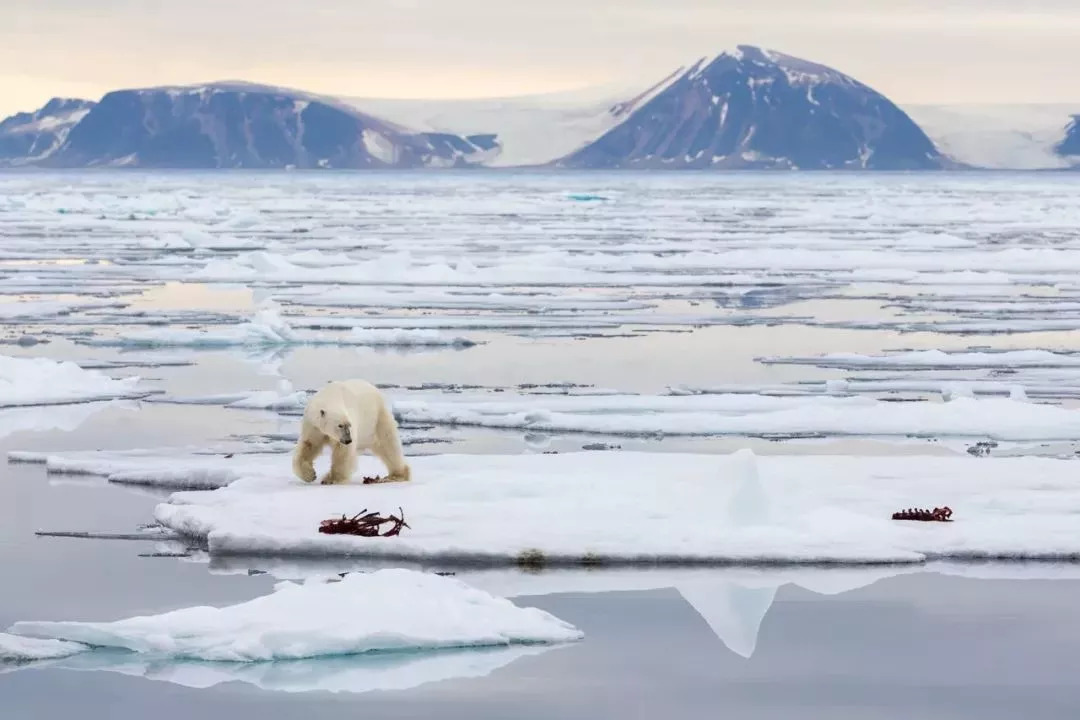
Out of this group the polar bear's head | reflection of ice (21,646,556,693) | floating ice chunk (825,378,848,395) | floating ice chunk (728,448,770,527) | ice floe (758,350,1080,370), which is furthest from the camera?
ice floe (758,350,1080,370)

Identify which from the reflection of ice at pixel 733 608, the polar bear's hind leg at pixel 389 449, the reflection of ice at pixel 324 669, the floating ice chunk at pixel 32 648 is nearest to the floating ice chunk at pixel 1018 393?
the polar bear's hind leg at pixel 389 449

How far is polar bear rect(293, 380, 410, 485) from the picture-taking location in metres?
8.27

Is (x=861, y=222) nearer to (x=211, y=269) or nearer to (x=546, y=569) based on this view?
(x=211, y=269)

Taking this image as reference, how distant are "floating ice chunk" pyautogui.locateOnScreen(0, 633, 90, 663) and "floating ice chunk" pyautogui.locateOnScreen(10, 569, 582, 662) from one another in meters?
0.05

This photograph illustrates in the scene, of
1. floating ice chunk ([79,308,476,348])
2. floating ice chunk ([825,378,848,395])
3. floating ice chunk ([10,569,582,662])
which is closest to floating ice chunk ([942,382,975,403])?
floating ice chunk ([825,378,848,395])

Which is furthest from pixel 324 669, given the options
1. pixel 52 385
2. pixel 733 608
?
pixel 52 385

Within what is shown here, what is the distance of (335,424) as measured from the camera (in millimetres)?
8242

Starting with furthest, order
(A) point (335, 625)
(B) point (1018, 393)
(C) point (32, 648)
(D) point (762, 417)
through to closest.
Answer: (B) point (1018, 393) < (D) point (762, 417) < (A) point (335, 625) < (C) point (32, 648)

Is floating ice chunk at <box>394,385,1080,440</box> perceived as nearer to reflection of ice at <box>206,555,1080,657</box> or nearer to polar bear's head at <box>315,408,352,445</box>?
polar bear's head at <box>315,408,352,445</box>

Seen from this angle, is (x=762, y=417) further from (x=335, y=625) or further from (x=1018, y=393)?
→ (x=335, y=625)

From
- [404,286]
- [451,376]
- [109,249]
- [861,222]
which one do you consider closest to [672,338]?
[451,376]

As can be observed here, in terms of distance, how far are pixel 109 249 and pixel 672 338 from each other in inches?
746

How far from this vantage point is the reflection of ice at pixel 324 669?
219 inches

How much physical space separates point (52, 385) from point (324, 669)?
7573 mm
